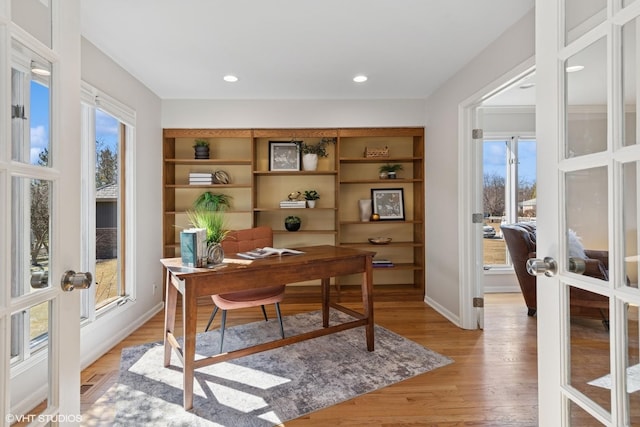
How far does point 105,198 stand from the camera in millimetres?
2906

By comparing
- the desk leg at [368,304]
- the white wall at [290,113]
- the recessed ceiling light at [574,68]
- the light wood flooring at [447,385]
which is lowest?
the light wood flooring at [447,385]

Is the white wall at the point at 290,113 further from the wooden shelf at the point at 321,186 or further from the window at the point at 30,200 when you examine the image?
the window at the point at 30,200

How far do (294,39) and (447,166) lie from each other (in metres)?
2.00

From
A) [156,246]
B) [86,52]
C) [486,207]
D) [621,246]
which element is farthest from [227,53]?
[486,207]

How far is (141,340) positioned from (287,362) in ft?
4.61

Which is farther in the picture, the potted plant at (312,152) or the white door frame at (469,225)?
the potted plant at (312,152)

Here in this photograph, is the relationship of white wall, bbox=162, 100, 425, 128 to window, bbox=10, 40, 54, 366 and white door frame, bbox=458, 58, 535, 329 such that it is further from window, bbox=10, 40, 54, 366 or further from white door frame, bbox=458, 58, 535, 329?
window, bbox=10, 40, 54, 366

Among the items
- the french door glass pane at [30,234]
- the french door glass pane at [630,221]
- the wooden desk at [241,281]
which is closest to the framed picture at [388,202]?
the wooden desk at [241,281]

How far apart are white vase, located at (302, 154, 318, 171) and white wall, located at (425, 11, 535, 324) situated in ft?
4.47

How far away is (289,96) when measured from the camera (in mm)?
3961

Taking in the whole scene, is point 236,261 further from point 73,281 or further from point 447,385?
point 447,385

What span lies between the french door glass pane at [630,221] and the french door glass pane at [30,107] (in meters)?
1.40

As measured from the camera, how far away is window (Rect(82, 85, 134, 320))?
2.60 m

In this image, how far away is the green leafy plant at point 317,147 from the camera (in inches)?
164
